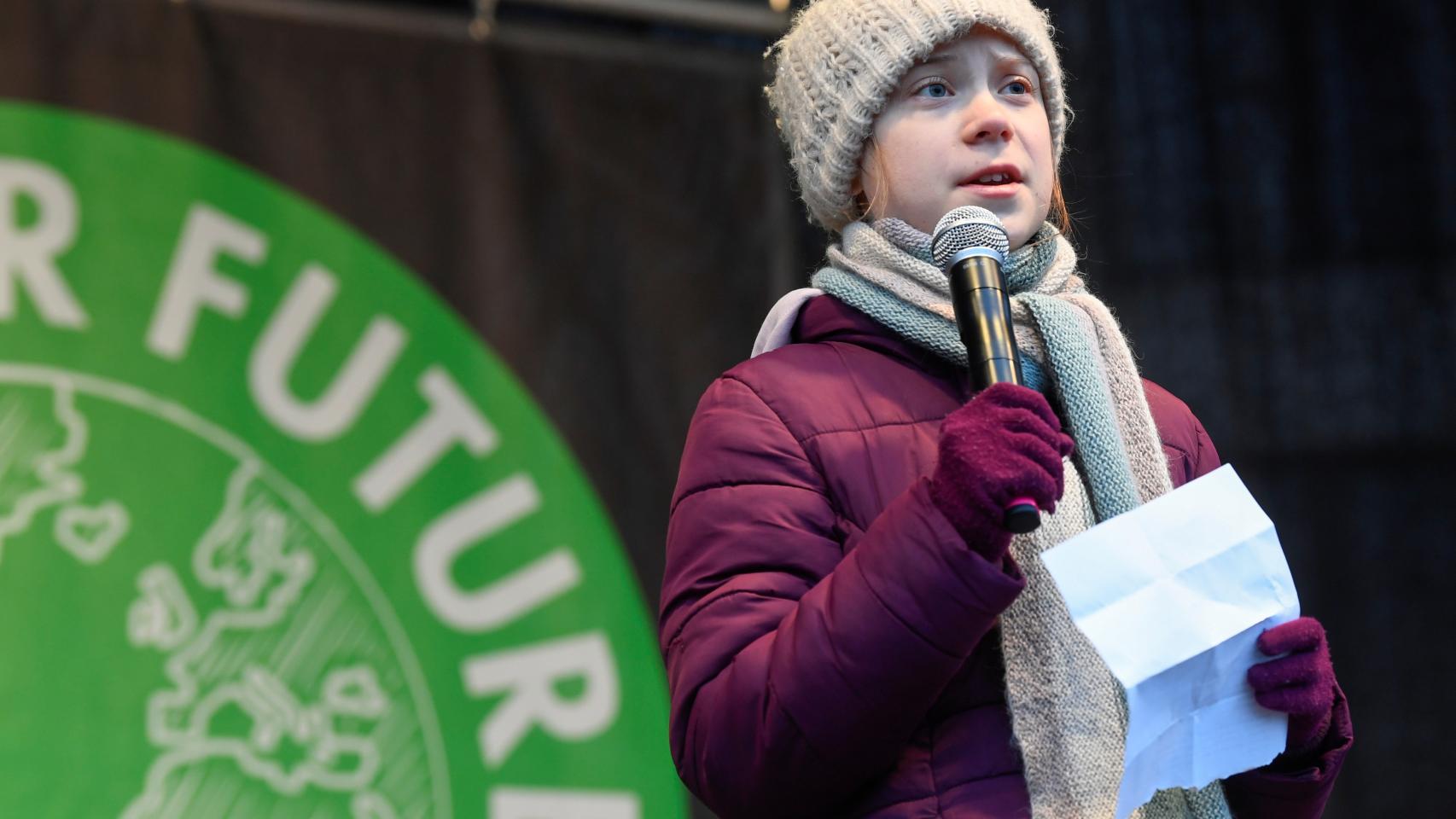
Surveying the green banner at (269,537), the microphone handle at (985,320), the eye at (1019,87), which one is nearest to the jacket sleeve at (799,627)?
the microphone handle at (985,320)

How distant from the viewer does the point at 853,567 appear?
1.06m

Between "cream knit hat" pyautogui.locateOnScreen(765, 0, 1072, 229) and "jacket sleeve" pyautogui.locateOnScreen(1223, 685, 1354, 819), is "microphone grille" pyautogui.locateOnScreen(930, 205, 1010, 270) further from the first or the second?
"jacket sleeve" pyautogui.locateOnScreen(1223, 685, 1354, 819)

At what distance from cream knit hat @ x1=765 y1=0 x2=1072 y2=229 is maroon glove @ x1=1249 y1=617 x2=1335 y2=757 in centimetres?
57

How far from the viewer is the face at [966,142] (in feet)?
4.37

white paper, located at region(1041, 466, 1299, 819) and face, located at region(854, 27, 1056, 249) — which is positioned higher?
face, located at region(854, 27, 1056, 249)

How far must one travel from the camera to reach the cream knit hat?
4.48ft

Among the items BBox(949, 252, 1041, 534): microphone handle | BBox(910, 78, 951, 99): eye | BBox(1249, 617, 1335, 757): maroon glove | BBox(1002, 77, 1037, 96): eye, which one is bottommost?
BBox(1249, 617, 1335, 757): maroon glove

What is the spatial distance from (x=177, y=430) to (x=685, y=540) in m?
1.40

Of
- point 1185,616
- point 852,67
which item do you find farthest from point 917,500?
point 852,67

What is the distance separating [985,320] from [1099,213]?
1722 millimetres

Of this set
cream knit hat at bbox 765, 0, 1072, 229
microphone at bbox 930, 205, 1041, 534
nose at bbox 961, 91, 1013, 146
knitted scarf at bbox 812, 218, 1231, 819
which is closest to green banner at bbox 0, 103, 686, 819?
cream knit hat at bbox 765, 0, 1072, 229

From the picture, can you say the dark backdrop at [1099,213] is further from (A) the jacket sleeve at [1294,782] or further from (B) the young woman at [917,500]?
(A) the jacket sleeve at [1294,782]

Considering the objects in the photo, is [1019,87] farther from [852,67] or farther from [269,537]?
[269,537]

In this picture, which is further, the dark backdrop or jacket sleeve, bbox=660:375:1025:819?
the dark backdrop
